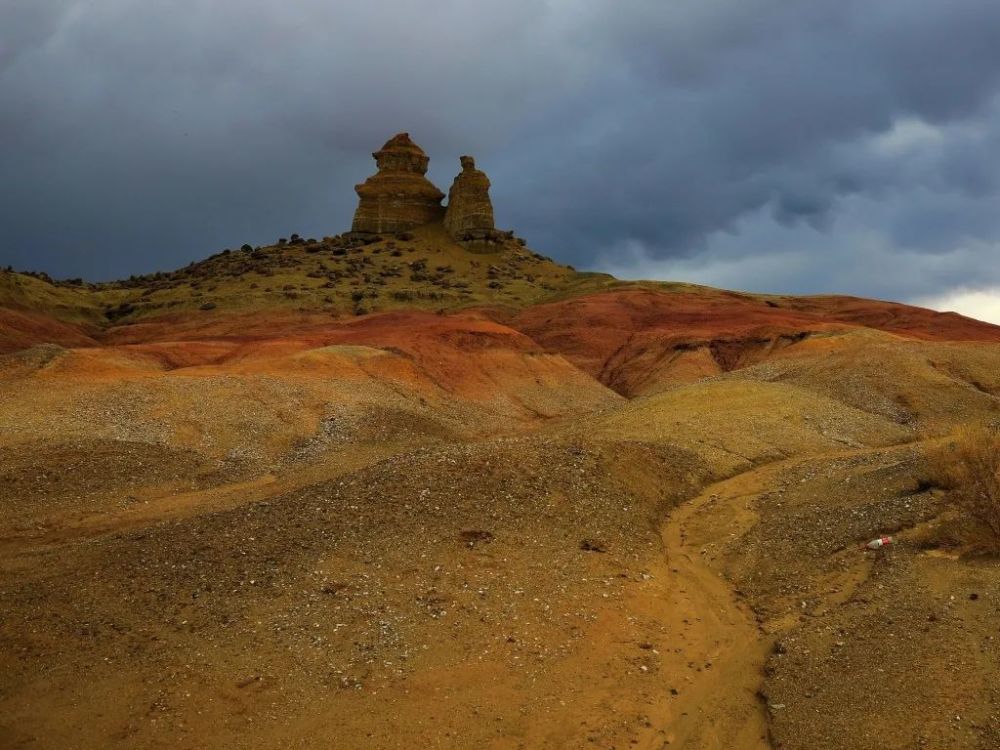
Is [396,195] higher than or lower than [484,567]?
higher

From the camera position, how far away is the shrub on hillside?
1205 cm

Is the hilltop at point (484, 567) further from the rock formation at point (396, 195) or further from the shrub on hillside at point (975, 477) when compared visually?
the rock formation at point (396, 195)

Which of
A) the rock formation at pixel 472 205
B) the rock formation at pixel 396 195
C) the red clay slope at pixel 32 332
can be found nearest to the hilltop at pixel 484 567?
the red clay slope at pixel 32 332

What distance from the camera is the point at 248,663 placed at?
35.7 feet

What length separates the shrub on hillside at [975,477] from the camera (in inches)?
474

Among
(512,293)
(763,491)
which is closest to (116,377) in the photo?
(763,491)

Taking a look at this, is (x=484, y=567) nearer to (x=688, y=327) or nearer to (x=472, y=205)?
(x=688, y=327)

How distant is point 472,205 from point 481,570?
7208cm

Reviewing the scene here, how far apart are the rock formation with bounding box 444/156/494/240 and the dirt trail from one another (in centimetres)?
6779

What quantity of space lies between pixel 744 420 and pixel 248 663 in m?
18.5

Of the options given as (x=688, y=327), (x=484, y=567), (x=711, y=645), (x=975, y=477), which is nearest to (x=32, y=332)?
(x=688, y=327)

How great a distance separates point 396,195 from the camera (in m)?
86.7

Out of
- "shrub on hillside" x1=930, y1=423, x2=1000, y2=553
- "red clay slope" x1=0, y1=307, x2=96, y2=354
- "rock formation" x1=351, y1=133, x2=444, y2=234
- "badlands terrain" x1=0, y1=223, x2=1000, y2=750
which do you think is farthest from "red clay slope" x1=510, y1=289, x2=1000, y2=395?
"red clay slope" x1=0, y1=307, x2=96, y2=354

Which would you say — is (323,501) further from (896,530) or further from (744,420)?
(744,420)
